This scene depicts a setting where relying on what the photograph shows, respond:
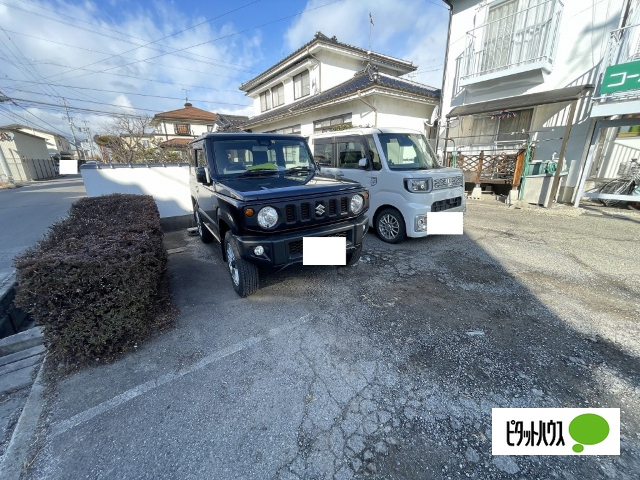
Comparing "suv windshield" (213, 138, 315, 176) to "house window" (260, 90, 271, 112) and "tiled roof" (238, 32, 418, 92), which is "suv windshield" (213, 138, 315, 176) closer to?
"tiled roof" (238, 32, 418, 92)

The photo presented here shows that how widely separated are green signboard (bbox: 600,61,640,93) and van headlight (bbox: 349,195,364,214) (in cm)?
733

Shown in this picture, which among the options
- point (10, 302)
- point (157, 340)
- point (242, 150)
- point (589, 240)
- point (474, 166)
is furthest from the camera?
point (474, 166)

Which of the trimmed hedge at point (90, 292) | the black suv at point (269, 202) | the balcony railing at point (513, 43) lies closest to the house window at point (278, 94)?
the balcony railing at point (513, 43)

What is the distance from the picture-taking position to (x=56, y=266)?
2010mm

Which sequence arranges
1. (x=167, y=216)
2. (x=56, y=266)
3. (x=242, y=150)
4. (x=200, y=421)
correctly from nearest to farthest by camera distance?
(x=200, y=421) → (x=56, y=266) → (x=242, y=150) → (x=167, y=216)

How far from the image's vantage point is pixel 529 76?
25.0 ft

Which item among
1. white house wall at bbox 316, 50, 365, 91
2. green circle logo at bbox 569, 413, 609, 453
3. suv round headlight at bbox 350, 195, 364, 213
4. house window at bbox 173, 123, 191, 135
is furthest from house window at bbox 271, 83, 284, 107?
house window at bbox 173, 123, 191, 135

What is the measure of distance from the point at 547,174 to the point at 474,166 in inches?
77.7

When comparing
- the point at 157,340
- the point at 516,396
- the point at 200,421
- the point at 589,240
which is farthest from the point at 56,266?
the point at 589,240

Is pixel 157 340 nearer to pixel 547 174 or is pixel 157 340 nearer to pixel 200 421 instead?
pixel 200 421

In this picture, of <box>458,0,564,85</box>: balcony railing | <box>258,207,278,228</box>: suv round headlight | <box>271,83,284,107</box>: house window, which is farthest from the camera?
<box>271,83,284,107</box>: house window

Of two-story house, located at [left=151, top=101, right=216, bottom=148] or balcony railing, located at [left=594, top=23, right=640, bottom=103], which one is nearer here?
balcony railing, located at [left=594, top=23, right=640, bottom=103]

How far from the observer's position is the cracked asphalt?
1.47 meters

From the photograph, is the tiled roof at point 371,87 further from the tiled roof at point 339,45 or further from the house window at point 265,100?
the house window at point 265,100
